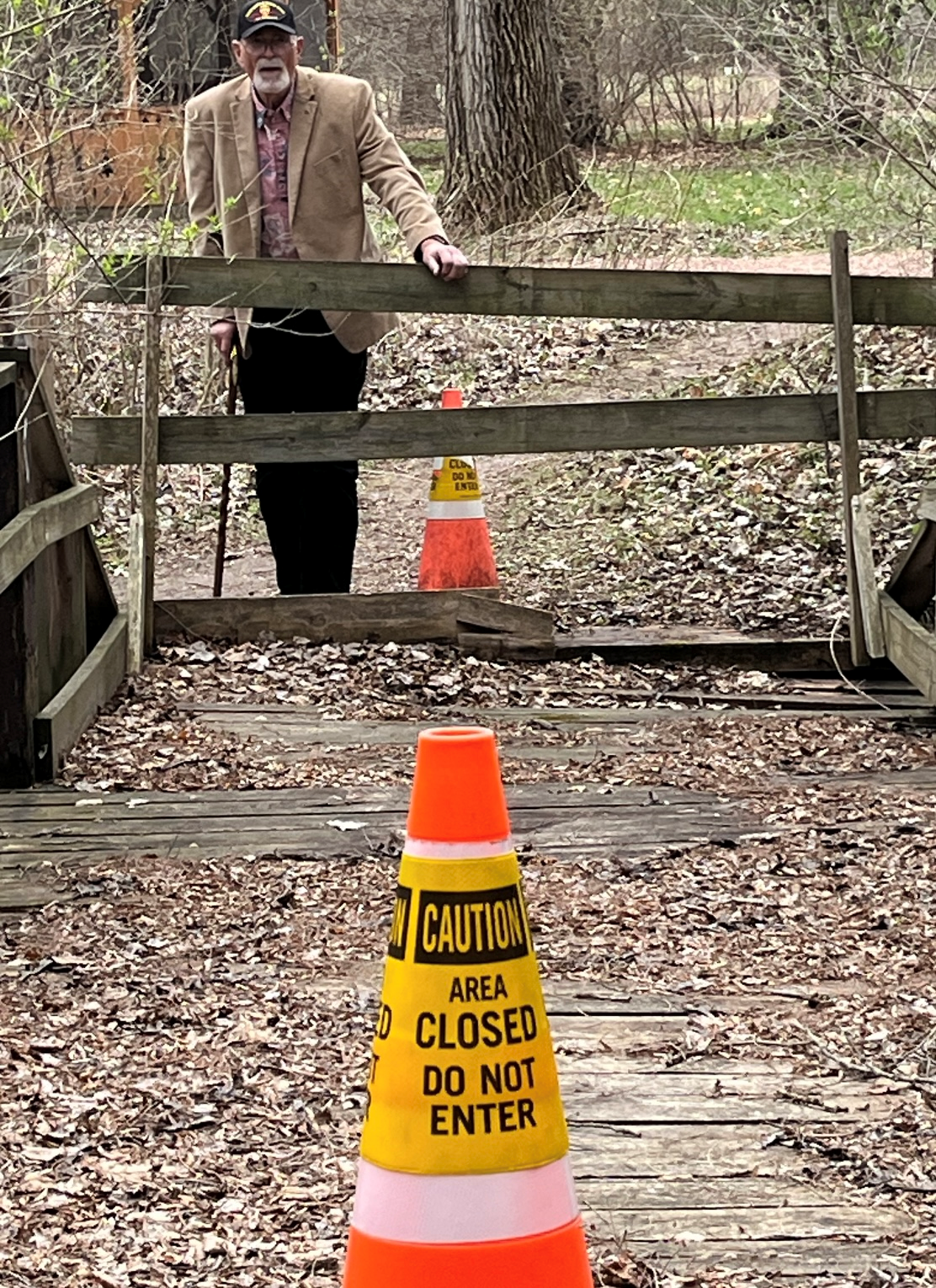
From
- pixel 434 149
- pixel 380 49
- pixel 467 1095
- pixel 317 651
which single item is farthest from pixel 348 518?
pixel 380 49

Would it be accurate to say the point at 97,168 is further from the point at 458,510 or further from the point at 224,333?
the point at 458,510

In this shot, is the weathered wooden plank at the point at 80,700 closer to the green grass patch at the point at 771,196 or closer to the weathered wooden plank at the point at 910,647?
the weathered wooden plank at the point at 910,647

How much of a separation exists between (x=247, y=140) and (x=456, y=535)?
2.19m

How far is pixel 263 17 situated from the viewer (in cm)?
740

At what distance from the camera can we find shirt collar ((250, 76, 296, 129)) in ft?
25.3

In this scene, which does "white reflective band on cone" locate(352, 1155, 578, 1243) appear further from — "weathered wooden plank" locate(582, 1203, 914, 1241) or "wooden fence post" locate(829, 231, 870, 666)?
"wooden fence post" locate(829, 231, 870, 666)

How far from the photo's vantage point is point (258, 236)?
8023 millimetres

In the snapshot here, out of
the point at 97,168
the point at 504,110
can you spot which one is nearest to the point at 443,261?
the point at 97,168

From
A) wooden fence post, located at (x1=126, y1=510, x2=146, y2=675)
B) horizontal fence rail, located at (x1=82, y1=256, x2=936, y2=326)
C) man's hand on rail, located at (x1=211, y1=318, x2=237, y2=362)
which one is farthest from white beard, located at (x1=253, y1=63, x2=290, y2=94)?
wooden fence post, located at (x1=126, y1=510, x2=146, y2=675)

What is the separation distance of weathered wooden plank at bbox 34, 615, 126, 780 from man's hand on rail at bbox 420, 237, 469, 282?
6.16ft

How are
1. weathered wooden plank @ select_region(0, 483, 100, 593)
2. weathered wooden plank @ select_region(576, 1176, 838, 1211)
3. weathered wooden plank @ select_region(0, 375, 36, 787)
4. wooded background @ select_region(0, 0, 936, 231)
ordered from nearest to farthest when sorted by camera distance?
weathered wooden plank @ select_region(576, 1176, 838, 1211)
weathered wooden plank @ select_region(0, 483, 100, 593)
weathered wooden plank @ select_region(0, 375, 36, 787)
wooded background @ select_region(0, 0, 936, 231)

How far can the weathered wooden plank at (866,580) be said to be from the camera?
25.2 ft

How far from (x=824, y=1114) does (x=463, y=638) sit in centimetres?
444

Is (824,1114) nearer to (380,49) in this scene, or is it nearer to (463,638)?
(463,638)
